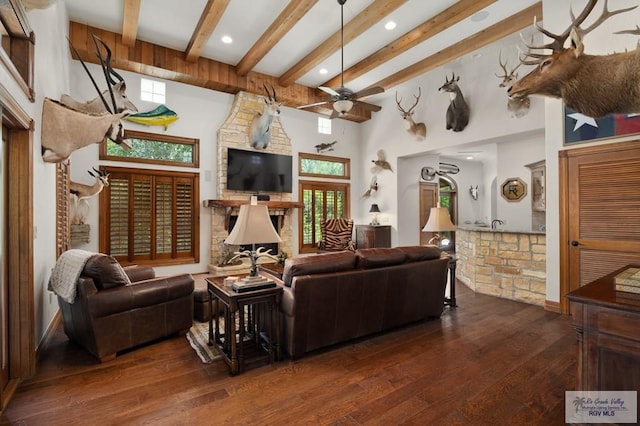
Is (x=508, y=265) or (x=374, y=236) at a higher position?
(x=374, y=236)

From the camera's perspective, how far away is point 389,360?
2.64 m

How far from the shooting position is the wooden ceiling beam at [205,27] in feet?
12.9

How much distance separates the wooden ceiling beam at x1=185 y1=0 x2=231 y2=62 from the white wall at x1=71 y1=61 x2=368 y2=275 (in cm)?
83

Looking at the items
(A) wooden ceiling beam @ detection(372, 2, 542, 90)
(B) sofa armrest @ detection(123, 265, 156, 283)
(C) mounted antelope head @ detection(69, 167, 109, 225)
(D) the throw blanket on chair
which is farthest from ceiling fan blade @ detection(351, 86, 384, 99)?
(C) mounted antelope head @ detection(69, 167, 109, 225)

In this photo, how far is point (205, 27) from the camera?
173 inches

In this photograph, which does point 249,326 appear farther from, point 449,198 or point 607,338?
point 449,198

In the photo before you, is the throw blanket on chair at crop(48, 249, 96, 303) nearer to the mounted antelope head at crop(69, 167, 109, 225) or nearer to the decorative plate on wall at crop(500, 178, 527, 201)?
the mounted antelope head at crop(69, 167, 109, 225)

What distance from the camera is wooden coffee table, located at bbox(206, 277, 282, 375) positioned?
2.45 m

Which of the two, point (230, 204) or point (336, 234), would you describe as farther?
point (336, 234)

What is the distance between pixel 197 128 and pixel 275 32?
2.46 m

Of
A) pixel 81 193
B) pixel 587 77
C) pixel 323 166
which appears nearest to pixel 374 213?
pixel 323 166

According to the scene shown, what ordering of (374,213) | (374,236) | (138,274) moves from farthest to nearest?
1. (374,213)
2. (374,236)
3. (138,274)

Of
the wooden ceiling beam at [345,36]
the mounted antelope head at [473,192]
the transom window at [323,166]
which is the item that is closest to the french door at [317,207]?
the transom window at [323,166]

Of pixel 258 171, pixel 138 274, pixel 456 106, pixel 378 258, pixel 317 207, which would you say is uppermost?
pixel 456 106
